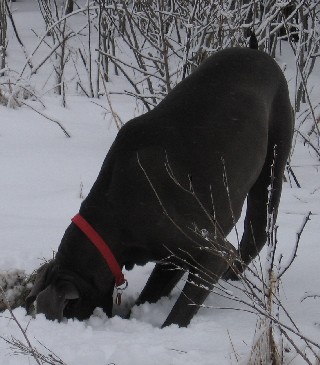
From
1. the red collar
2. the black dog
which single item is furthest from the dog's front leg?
the red collar

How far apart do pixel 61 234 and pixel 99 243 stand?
3.27ft

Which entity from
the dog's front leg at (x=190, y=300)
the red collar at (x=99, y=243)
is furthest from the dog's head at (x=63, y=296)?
the dog's front leg at (x=190, y=300)

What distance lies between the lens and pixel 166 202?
2977 mm

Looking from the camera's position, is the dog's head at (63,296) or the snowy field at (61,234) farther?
the dog's head at (63,296)

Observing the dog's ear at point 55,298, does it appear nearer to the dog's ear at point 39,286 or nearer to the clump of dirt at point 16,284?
the dog's ear at point 39,286

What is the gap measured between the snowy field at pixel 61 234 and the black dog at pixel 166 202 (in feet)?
0.37

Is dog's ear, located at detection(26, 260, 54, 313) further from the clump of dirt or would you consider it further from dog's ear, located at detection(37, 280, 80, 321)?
the clump of dirt

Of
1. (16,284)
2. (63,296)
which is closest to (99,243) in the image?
(63,296)

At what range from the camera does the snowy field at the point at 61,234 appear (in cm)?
253

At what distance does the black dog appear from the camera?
2980 mm

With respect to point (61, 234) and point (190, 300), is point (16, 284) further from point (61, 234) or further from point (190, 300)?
point (190, 300)

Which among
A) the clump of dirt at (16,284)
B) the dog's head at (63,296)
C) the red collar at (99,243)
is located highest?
the red collar at (99,243)

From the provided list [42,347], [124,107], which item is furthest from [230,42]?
[42,347]

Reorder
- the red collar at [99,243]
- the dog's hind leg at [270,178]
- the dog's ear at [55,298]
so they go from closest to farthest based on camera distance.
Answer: the dog's ear at [55,298] → the red collar at [99,243] → the dog's hind leg at [270,178]
